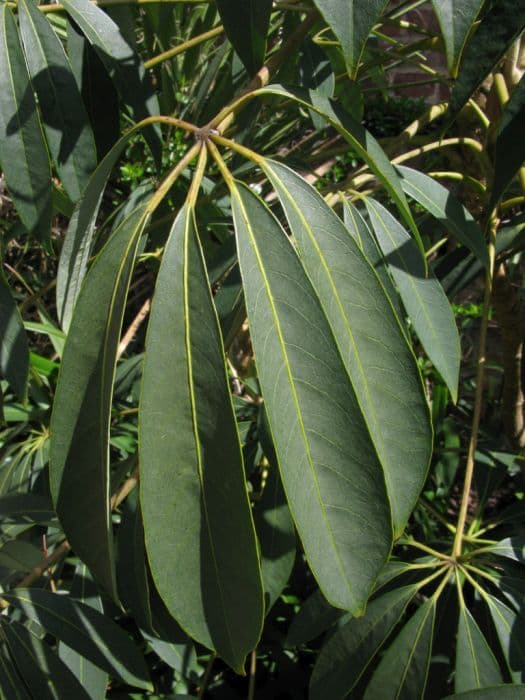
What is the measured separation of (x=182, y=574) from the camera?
355 millimetres

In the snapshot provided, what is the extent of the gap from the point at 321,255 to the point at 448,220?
21 centimetres

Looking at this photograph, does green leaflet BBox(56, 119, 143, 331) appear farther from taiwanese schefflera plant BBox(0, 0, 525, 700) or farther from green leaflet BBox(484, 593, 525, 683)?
green leaflet BBox(484, 593, 525, 683)

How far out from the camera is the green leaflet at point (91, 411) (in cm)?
37

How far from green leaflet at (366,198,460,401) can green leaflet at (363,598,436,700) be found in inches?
8.9

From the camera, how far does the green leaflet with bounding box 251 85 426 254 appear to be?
17.1 inches

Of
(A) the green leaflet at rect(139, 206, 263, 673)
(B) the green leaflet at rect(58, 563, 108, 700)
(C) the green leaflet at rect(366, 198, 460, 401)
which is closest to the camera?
(A) the green leaflet at rect(139, 206, 263, 673)

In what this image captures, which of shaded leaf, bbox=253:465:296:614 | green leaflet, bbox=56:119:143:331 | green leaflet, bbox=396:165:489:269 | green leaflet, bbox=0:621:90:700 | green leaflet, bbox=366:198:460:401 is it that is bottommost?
shaded leaf, bbox=253:465:296:614

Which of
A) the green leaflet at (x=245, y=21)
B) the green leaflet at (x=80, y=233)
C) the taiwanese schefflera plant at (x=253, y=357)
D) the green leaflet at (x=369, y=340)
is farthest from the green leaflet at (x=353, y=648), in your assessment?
the green leaflet at (x=245, y=21)

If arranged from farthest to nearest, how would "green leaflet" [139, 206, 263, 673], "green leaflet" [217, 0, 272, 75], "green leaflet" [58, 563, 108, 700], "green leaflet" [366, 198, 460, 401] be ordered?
"green leaflet" [58, 563, 108, 700] < "green leaflet" [366, 198, 460, 401] < "green leaflet" [217, 0, 272, 75] < "green leaflet" [139, 206, 263, 673]

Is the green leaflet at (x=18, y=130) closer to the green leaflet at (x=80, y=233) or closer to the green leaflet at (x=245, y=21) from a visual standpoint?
the green leaflet at (x=80, y=233)

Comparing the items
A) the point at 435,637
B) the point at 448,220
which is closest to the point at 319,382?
the point at 448,220

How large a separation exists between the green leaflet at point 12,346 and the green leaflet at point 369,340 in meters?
0.25

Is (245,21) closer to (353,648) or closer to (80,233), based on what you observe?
(80,233)

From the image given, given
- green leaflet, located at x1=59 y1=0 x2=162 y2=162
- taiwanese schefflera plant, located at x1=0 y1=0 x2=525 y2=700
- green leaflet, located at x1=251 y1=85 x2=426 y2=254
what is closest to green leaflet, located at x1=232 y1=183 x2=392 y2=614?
taiwanese schefflera plant, located at x1=0 y1=0 x2=525 y2=700
